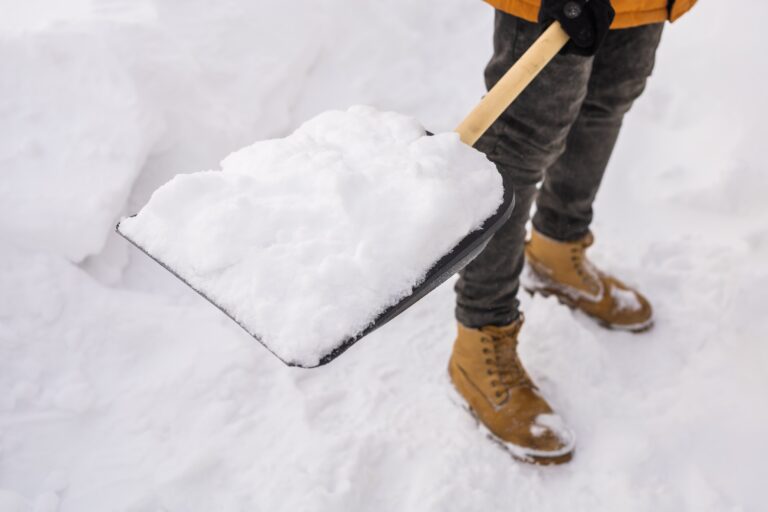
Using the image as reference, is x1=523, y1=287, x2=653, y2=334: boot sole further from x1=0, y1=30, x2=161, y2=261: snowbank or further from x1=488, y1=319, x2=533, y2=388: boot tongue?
x1=0, y1=30, x2=161, y2=261: snowbank

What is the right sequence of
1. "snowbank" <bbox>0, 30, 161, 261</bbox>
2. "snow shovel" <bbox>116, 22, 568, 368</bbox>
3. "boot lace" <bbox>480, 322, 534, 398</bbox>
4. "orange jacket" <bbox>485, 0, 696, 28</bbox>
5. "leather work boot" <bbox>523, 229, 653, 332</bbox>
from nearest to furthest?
1. "snow shovel" <bbox>116, 22, 568, 368</bbox>
2. "orange jacket" <bbox>485, 0, 696, 28</bbox>
3. "boot lace" <bbox>480, 322, 534, 398</bbox>
4. "snowbank" <bbox>0, 30, 161, 261</bbox>
5. "leather work boot" <bbox>523, 229, 653, 332</bbox>

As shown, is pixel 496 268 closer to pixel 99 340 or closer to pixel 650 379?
pixel 650 379

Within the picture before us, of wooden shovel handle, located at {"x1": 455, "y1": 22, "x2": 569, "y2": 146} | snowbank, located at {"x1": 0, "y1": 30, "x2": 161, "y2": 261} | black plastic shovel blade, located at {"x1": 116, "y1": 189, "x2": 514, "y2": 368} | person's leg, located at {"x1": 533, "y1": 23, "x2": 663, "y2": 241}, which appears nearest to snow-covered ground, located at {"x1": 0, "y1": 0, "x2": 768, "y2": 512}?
snowbank, located at {"x1": 0, "y1": 30, "x2": 161, "y2": 261}

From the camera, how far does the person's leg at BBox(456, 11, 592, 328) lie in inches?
49.3

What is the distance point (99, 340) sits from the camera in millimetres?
1665

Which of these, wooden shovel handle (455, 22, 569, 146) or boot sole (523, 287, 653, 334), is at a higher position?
wooden shovel handle (455, 22, 569, 146)

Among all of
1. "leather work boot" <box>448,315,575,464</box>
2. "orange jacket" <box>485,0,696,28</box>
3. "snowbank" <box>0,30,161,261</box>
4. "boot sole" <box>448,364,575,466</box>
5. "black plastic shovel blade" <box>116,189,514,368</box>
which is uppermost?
"orange jacket" <box>485,0,696,28</box>

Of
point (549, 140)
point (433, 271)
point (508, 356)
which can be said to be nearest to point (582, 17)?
point (549, 140)

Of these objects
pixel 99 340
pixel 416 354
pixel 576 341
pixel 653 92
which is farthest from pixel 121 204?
pixel 653 92

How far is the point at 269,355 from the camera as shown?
1693mm

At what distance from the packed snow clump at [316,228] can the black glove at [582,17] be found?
0.90ft

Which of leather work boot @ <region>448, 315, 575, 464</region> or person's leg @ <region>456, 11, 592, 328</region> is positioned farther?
leather work boot @ <region>448, 315, 575, 464</region>

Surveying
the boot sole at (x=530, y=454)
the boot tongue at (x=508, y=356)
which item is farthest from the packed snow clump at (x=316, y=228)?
the boot sole at (x=530, y=454)

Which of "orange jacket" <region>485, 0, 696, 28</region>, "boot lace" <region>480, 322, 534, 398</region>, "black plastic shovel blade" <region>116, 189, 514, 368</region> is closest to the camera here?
"black plastic shovel blade" <region>116, 189, 514, 368</region>
